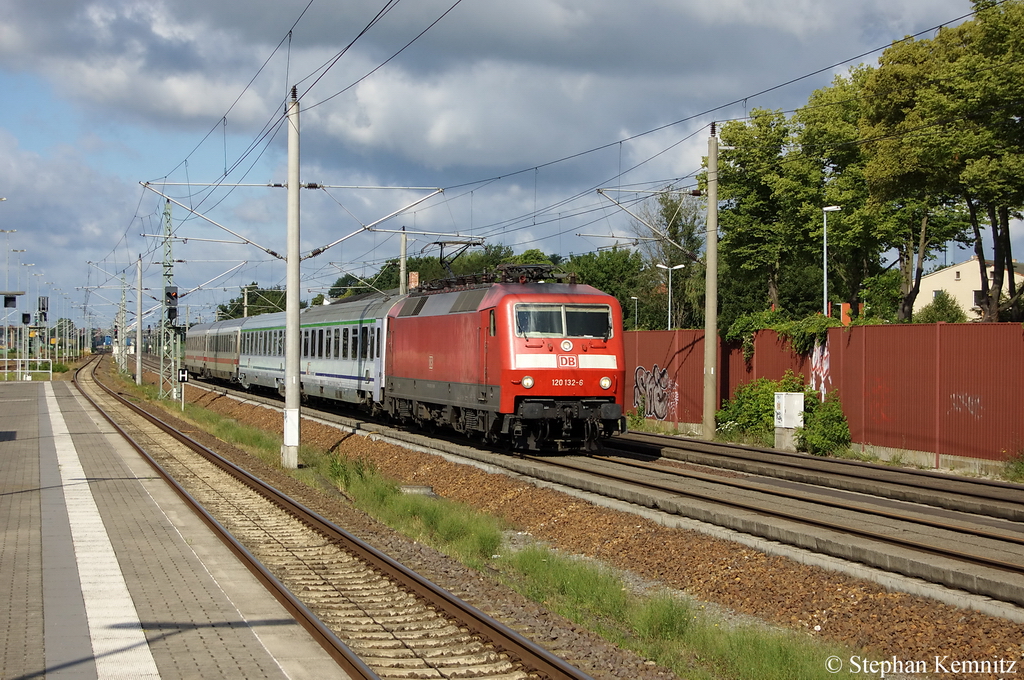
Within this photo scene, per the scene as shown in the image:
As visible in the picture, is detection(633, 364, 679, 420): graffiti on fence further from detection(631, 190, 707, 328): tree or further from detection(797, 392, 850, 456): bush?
detection(631, 190, 707, 328): tree

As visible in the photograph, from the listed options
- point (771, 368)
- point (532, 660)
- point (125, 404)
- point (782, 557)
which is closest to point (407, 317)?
point (771, 368)

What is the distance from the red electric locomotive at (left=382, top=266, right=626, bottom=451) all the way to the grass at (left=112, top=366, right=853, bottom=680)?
358 cm

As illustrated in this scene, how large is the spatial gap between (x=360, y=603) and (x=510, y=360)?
32.9 feet

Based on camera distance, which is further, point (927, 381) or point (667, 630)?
point (927, 381)

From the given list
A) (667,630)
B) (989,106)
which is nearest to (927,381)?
(989,106)

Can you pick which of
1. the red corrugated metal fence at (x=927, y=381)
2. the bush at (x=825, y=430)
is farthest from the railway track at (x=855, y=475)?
the red corrugated metal fence at (x=927, y=381)

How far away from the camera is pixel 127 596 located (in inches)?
363

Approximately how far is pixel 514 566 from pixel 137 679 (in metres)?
5.48

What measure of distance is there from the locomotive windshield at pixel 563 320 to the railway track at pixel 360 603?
239 inches

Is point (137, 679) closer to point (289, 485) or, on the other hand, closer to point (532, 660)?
point (532, 660)

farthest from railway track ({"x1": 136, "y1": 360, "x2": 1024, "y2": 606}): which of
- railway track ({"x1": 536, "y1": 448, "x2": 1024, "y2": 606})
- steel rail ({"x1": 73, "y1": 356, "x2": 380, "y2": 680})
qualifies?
steel rail ({"x1": 73, "y1": 356, "x2": 380, "y2": 680})

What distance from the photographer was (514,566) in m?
11.6

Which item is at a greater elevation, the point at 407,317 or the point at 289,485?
the point at 407,317

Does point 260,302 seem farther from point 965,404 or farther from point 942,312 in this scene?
point 965,404
